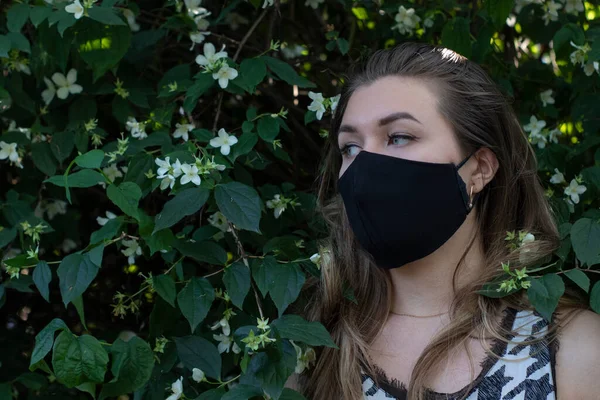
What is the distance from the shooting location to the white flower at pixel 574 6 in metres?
2.81

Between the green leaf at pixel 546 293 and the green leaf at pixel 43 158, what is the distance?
1488mm

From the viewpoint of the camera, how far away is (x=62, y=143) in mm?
2697

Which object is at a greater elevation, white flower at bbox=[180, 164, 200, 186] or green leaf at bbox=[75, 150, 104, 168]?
green leaf at bbox=[75, 150, 104, 168]

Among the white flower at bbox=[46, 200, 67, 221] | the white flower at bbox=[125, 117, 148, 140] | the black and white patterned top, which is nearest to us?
the black and white patterned top

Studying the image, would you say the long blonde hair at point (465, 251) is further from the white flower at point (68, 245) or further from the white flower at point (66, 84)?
the white flower at point (68, 245)

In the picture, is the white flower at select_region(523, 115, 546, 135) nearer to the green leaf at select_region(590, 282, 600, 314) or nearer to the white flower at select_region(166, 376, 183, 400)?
the green leaf at select_region(590, 282, 600, 314)

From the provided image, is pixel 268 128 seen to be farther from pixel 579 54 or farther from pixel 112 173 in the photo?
pixel 579 54

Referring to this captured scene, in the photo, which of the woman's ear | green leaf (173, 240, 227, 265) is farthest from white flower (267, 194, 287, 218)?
the woman's ear

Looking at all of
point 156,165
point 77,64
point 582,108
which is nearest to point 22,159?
point 77,64

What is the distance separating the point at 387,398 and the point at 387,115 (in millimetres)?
715

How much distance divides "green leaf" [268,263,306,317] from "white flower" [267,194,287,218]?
44 cm

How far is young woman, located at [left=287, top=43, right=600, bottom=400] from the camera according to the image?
2105mm

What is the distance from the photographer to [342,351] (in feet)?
7.70

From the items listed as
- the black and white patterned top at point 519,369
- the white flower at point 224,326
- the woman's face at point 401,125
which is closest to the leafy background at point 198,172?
the white flower at point 224,326
